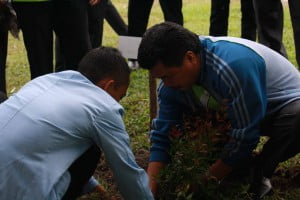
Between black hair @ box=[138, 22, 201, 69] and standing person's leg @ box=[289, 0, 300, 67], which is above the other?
black hair @ box=[138, 22, 201, 69]

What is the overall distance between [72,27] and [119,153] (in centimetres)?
176

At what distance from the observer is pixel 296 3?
4.40 meters

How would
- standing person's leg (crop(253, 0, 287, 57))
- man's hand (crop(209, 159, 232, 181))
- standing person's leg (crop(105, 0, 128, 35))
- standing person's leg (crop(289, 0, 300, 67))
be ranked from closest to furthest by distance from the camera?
1. man's hand (crop(209, 159, 232, 181))
2. standing person's leg (crop(289, 0, 300, 67))
3. standing person's leg (crop(253, 0, 287, 57))
4. standing person's leg (crop(105, 0, 128, 35))

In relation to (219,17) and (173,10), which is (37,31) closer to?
(173,10)

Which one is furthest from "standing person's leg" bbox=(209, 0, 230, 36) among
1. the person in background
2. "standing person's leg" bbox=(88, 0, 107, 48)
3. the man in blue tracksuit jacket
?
the man in blue tracksuit jacket

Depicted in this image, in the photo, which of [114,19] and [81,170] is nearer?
[81,170]

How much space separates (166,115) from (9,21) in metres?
1.66

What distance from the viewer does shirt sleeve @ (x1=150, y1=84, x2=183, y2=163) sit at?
9.24 ft

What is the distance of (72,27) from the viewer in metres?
3.83

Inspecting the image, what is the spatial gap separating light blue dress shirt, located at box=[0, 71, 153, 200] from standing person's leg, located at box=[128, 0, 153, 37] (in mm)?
3158

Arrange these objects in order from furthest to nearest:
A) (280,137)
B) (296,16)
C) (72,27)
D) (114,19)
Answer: (114,19), (296,16), (72,27), (280,137)

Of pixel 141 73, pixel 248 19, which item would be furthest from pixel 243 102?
pixel 248 19

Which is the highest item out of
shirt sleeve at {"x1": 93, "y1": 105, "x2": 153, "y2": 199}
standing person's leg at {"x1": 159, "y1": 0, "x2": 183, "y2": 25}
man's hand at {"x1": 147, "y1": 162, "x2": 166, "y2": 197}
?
shirt sleeve at {"x1": 93, "y1": 105, "x2": 153, "y2": 199}

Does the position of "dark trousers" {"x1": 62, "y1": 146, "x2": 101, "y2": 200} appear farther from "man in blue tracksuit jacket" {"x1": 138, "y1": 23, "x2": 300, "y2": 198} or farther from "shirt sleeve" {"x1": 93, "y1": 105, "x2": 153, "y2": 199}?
"man in blue tracksuit jacket" {"x1": 138, "y1": 23, "x2": 300, "y2": 198}
